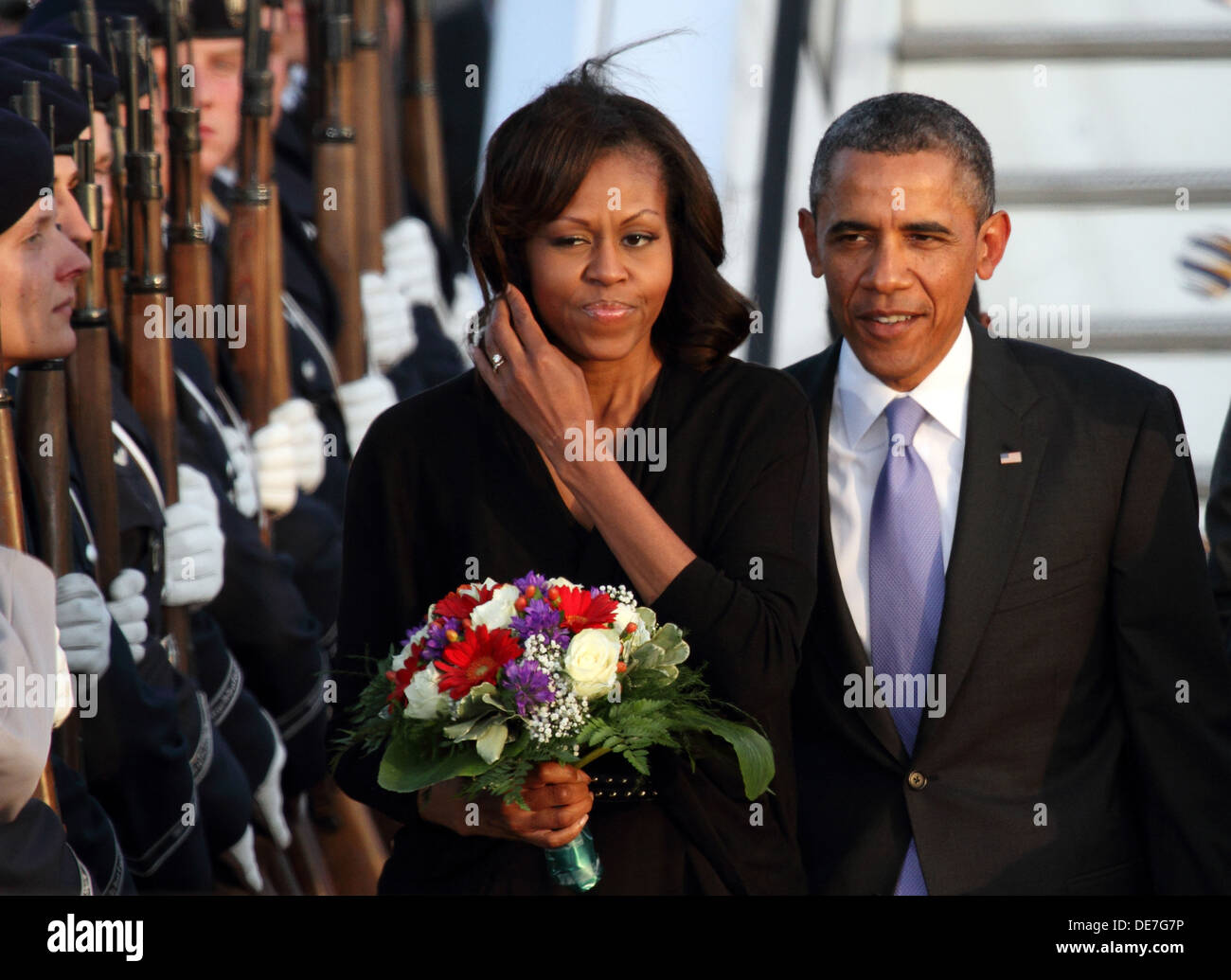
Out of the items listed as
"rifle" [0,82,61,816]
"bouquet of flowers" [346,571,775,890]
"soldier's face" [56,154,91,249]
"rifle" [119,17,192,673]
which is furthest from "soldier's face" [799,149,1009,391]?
"rifle" [119,17,192,673]

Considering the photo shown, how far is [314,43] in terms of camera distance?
16.4 ft

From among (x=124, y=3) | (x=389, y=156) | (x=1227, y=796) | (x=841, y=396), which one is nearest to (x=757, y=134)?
(x=389, y=156)

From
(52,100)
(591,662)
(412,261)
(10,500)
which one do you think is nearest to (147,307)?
(52,100)

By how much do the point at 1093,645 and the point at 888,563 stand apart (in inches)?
10.7

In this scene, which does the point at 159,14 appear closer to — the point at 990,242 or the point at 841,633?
the point at 990,242

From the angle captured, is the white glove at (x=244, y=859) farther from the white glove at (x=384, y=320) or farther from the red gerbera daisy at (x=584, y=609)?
the red gerbera daisy at (x=584, y=609)

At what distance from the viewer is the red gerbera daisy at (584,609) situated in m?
2.10

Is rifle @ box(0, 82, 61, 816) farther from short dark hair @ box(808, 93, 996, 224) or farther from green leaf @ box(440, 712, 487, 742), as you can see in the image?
short dark hair @ box(808, 93, 996, 224)

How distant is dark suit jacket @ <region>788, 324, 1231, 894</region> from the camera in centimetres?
242

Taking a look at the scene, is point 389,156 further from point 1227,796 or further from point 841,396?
point 1227,796

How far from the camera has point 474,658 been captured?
2.09 m

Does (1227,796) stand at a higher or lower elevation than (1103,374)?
lower

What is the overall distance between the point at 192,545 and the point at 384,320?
1.52 m
